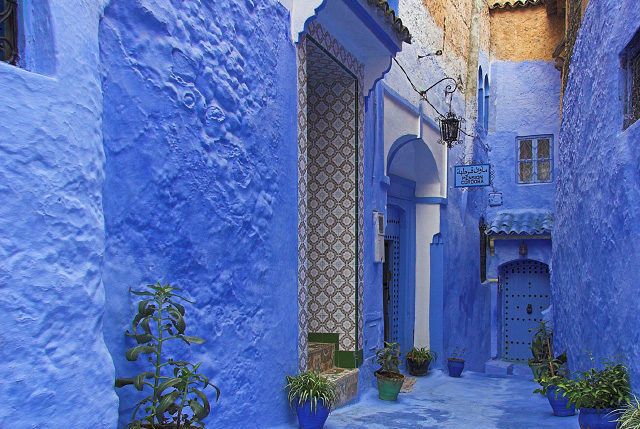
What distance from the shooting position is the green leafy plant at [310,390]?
5.93 meters

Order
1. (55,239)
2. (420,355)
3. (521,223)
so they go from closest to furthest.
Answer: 1. (55,239)
2. (420,355)
3. (521,223)

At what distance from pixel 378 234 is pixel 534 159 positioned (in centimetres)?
795

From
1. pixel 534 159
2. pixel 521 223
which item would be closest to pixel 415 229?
pixel 521 223

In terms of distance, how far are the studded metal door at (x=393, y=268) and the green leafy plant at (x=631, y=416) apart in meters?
5.89

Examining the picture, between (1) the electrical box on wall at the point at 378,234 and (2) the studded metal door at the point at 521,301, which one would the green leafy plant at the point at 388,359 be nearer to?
(1) the electrical box on wall at the point at 378,234

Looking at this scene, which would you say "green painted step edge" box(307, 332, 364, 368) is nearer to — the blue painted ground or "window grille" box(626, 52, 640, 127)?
the blue painted ground

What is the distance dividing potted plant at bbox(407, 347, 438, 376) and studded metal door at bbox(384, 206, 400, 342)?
464mm

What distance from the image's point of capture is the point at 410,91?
10539 millimetres

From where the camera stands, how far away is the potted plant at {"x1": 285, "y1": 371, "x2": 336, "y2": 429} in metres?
5.92

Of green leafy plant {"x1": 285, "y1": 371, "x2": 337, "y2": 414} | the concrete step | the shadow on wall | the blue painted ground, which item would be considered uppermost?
the shadow on wall

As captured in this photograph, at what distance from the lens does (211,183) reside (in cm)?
490

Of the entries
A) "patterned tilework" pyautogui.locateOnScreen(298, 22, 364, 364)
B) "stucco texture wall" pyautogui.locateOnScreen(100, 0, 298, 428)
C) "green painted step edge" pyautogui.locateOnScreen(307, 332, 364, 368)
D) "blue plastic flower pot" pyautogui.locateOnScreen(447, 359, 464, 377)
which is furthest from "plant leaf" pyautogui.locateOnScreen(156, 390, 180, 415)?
"blue plastic flower pot" pyautogui.locateOnScreen(447, 359, 464, 377)

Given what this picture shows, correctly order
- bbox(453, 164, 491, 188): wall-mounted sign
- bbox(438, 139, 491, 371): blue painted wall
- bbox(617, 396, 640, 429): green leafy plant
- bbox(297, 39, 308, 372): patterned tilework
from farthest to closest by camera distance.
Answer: bbox(438, 139, 491, 371): blue painted wall
bbox(453, 164, 491, 188): wall-mounted sign
bbox(297, 39, 308, 372): patterned tilework
bbox(617, 396, 640, 429): green leafy plant

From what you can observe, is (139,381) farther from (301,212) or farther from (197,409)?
(301,212)
